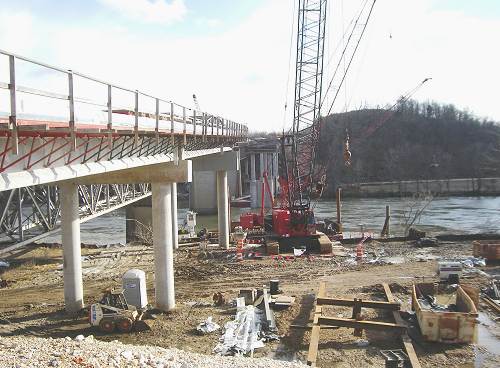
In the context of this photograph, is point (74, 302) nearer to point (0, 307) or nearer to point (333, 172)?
point (0, 307)

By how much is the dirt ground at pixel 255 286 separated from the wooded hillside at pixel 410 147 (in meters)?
62.7

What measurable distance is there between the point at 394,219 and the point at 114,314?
39.7m

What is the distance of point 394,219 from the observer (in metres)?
49.6

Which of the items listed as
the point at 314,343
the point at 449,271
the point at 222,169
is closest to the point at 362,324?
the point at 314,343

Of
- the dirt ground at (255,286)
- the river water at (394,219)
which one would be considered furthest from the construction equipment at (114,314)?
the river water at (394,219)

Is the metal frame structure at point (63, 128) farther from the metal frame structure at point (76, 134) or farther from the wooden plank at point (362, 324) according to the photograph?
the wooden plank at point (362, 324)

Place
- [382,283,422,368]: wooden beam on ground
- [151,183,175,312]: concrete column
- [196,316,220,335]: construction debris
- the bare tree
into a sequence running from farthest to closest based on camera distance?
the bare tree
[151,183,175,312]: concrete column
[196,316,220,335]: construction debris
[382,283,422,368]: wooden beam on ground

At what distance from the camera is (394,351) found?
12.8 m

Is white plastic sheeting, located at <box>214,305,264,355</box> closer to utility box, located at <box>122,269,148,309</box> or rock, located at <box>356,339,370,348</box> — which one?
rock, located at <box>356,339,370,348</box>

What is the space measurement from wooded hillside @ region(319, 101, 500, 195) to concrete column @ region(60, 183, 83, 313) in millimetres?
72448

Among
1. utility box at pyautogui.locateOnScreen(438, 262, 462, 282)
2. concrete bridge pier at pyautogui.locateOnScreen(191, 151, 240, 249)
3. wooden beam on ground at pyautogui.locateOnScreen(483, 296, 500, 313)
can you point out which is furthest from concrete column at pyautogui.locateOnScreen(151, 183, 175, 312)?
concrete bridge pier at pyautogui.locateOnScreen(191, 151, 240, 249)

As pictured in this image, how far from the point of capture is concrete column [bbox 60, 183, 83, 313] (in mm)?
17516

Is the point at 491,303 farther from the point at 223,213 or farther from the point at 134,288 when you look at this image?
the point at 223,213

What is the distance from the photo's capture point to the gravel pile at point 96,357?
363 inches
